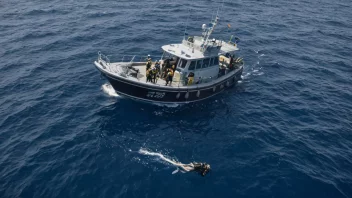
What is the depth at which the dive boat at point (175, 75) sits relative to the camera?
25.7 m

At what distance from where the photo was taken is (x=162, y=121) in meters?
25.3

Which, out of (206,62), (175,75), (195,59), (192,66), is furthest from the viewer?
(175,75)

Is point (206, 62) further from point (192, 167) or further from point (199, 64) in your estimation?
point (192, 167)

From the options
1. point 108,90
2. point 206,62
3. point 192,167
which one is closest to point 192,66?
point 206,62

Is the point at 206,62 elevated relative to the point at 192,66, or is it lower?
elevated

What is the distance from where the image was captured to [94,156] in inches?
828

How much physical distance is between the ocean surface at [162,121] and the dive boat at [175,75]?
1.30 meters

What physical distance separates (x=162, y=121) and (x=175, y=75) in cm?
560

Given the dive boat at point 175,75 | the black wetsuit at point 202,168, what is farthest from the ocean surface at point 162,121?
the dive boat at point 175,75

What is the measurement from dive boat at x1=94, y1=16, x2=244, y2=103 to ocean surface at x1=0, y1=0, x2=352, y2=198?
130 cm

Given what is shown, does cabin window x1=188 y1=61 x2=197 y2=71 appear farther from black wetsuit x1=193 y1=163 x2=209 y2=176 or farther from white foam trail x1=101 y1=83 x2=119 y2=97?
black wetsuit x1=193 y1=163 x2=209 y2=176

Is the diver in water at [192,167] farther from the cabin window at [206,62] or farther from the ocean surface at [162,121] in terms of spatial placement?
the cabin window at [206,62]

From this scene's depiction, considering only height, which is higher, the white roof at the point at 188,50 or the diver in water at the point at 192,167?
the white roof at the point at 188,50

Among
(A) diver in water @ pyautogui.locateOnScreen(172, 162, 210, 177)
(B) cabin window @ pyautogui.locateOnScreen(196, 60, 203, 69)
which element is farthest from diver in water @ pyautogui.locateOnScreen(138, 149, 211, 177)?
(B) cabin window @ pyautogui.locateOnScreen(196, 60, 203, 69)
